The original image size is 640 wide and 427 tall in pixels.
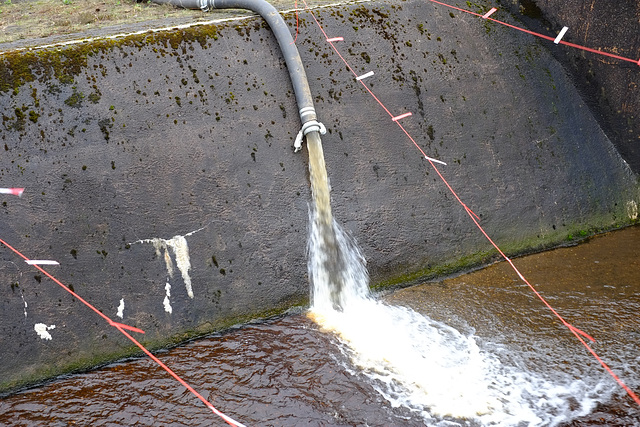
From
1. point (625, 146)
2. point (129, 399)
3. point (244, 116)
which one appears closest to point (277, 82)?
point (244, 116)

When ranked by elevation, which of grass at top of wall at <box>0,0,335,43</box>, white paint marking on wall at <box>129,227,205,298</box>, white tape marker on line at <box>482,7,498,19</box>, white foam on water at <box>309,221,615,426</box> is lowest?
white foam on water at <box>309,221,615,426</box>

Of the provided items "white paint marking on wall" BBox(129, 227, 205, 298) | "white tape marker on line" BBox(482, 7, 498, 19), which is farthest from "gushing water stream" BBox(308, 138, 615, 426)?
"white tape marker on line" BBox(482, 7, 498, 19)

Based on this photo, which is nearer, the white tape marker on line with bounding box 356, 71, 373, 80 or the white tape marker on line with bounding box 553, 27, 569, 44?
the white tape marker on line with bounding box 356, 71, 373, 80

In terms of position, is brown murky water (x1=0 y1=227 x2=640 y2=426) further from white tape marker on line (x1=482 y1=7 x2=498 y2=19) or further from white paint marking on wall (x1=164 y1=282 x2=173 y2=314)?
white tape marker on line (x1=482 y1=7 x2=498 y2=19)

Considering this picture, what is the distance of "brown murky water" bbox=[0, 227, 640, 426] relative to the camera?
579cm

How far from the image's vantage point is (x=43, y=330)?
6418mm

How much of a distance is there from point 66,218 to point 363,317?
3.71m

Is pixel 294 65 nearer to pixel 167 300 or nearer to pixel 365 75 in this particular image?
pixel 365 75

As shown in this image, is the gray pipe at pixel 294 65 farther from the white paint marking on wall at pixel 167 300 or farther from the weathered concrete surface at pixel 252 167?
the white paint marking on wall at pixel 167 300

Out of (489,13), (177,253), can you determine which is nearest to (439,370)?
(177,253)

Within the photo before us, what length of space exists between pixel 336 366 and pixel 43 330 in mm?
3221

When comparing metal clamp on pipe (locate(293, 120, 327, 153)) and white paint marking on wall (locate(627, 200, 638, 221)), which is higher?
metal clamp on pipe (locate(293, 120, 327, 153))

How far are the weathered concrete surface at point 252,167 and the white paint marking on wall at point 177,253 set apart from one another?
0.03 metres

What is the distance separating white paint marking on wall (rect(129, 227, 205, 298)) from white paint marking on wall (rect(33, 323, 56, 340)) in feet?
4.66
